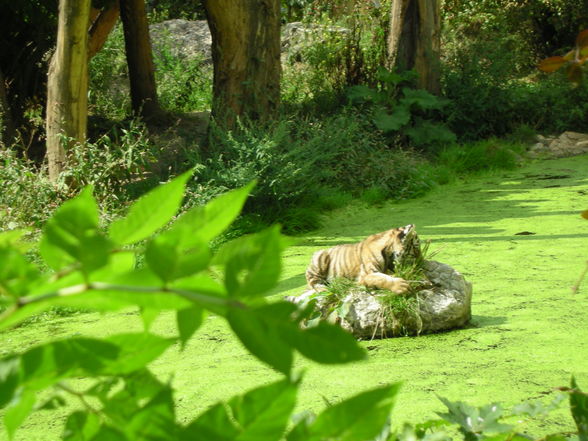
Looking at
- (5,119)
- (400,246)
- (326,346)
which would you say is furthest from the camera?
(5,119)

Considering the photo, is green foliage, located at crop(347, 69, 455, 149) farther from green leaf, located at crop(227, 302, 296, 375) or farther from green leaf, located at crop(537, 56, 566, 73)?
green leaf, located at crop(227, 302, 296, 375)

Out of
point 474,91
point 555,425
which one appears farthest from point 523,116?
point 555,425

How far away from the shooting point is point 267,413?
0.35m

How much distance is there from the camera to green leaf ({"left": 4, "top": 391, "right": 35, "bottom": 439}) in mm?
352

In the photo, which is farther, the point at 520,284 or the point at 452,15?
the point at 452,15

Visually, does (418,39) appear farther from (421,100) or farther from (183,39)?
(183,39)

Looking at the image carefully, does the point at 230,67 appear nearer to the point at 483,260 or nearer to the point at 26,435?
the point at 483,260

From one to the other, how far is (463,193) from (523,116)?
292 centimetres

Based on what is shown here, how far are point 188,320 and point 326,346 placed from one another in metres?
0.08

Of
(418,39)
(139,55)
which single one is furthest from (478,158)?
(139,55)

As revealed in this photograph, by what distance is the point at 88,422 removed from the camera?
0.39 meters

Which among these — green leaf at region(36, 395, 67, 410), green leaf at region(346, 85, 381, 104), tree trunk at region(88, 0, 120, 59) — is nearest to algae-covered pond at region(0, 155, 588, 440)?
green leaf at region(36, 395, 67, 410)

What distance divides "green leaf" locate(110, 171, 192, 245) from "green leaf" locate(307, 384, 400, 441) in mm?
125

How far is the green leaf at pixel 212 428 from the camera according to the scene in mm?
336
